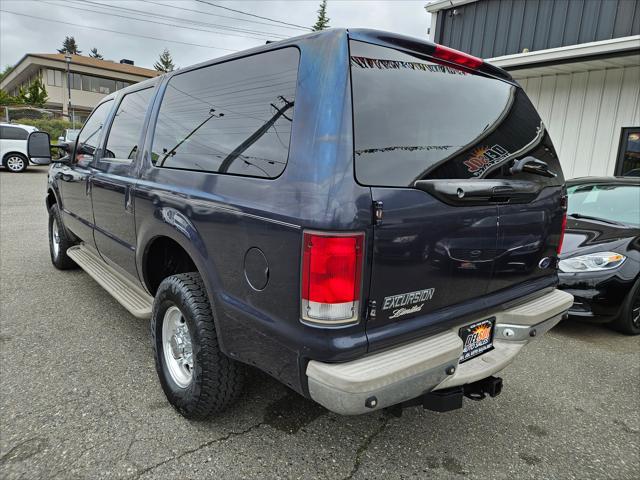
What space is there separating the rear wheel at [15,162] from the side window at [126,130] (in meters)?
16.1

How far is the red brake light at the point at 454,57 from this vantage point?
2208 millimetres

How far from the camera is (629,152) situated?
7.42m

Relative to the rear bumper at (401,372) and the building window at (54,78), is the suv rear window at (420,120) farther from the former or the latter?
the building window at (54,78)

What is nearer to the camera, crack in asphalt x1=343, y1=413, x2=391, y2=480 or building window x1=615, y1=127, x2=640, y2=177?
crack in asphalt x1=343, y1=413, x2=391, y2=480

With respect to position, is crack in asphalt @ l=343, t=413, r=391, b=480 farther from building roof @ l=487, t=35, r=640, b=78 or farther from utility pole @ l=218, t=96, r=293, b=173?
building roof @ l=487, t=35, r=640, b=78

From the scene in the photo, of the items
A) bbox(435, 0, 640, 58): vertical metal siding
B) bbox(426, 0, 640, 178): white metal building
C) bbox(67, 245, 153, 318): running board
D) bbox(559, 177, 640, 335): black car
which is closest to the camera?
bbox(67, 245, 153, 318): running board

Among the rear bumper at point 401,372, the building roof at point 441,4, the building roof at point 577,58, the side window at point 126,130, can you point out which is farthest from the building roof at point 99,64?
the rear bumper at point 401,372

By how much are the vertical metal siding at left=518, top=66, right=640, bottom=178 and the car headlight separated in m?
4.52

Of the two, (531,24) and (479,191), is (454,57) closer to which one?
(479,191)

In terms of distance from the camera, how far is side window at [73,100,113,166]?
393cm

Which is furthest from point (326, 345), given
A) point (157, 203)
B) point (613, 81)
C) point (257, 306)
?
point (613, 81)

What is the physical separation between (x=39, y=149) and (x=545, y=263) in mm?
4857

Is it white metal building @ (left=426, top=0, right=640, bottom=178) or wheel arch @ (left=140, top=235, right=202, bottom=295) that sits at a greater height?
white metal building @ (left=426, top=0, right=640, bottom=178)

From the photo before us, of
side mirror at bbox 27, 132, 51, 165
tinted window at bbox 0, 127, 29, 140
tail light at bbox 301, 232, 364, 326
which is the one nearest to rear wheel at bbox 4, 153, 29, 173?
Answer: tinted window at bbox 0, 127, 29, 140
